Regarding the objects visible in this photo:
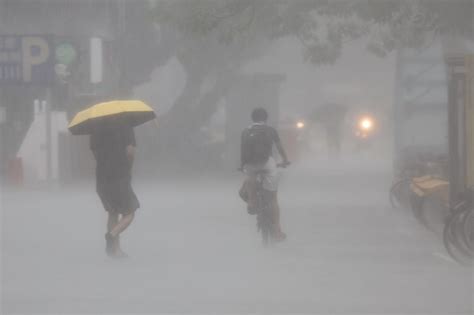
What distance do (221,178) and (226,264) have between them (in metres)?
21.5

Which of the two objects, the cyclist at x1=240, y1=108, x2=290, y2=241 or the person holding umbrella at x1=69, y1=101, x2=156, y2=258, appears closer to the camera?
the person holding umbrella at x1=69, y1=101, x2=156, y2=258

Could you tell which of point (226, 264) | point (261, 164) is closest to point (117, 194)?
point (226, 264)

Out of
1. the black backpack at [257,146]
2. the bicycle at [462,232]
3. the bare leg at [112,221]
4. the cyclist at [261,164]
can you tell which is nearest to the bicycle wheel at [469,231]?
the bicycle at [462,232]

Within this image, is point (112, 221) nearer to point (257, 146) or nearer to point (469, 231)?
point (257, 146)

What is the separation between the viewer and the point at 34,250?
569 inches

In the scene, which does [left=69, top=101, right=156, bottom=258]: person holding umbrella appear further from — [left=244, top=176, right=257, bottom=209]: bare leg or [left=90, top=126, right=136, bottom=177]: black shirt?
[left=244, top=176, right=257, bottom=209]: bare leg

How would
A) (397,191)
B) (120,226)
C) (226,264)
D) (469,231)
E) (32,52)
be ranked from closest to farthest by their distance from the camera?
(469,231)
(226,264)
(120,226)
(397,191)
(32,52)

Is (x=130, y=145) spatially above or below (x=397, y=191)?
above

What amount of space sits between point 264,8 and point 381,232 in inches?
201

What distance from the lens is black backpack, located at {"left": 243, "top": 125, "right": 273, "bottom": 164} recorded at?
1502 centimetres

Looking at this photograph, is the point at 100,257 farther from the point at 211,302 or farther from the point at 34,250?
the point at 211,302

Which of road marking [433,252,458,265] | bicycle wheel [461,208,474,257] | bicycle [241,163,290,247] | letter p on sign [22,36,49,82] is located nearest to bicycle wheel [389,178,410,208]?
bicycle [241,163,290,247]

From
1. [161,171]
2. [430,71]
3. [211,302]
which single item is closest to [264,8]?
[430,71]

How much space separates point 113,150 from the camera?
45.1 ft
